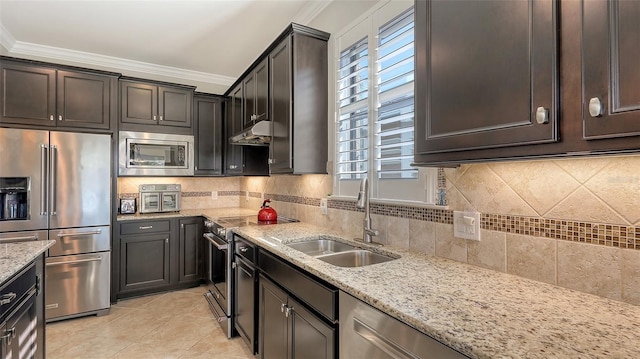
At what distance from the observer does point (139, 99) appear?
11.1ft

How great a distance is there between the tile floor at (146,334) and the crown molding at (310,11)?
2801 millimetres

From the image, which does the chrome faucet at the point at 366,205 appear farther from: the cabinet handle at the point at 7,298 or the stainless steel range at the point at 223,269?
the cabinet handle at the point at 7,298

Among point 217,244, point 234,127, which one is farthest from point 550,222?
point 234,127

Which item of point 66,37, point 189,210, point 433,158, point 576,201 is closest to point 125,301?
point 189,210

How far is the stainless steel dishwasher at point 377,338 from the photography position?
88 cm

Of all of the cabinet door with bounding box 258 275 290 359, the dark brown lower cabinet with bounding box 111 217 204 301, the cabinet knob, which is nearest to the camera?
the cabinet knob

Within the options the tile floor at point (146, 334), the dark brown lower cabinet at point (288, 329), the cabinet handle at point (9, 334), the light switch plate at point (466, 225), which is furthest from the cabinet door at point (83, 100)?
the light switch plate at point (466, 225)

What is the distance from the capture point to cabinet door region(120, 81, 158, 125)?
3.30 meters

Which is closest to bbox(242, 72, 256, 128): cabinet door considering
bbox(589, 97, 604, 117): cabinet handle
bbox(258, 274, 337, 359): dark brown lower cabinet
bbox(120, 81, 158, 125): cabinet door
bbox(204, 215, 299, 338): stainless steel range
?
bbox(204, 215, 299, 338): stainless steel range

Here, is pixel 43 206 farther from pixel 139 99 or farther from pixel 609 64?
pixel 609 64

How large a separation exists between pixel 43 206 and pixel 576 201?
3.73m

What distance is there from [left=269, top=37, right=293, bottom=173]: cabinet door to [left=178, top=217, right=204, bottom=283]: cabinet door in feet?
5.14

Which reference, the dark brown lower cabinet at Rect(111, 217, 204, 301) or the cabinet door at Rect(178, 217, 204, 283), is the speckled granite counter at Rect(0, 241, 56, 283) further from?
the cabinet door at Rect(178, 217, 204, 283)

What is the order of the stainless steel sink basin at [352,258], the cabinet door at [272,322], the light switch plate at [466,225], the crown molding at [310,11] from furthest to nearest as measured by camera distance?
1. the crown molding at [310,11]
2. the stainless steel sink basin at [352,258]
3. the cabinet door at [272,322]
4. the light switch plate at [466,225]
